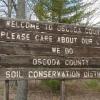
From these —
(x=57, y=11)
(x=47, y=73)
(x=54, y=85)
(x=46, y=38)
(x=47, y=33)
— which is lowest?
(x=54, y=85)

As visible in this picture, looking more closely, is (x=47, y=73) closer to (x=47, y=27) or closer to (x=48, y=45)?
(x=48, y=45)

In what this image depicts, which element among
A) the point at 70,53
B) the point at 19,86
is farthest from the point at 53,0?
the point at 70,53

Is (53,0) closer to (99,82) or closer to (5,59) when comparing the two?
(99,82)

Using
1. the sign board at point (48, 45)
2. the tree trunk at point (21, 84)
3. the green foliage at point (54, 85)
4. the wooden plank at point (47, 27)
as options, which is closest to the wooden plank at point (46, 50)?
the sign board at point (48, 45)

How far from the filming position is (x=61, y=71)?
25.5 ft

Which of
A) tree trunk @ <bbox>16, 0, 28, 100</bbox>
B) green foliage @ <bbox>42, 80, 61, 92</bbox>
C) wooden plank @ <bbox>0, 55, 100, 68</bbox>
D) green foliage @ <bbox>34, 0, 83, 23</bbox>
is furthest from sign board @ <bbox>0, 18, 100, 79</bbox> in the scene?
green foliage @ <bbox>42, 80, 61, 92</bbox>

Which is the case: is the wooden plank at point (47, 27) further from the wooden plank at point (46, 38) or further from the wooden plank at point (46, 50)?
the wooden plank at point (46, 50)

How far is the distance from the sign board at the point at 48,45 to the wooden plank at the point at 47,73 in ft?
0.10

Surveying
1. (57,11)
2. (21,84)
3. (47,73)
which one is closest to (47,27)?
(47,73)

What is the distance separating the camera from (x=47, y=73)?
24.9 feet

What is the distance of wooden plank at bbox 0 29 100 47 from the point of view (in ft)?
24.1

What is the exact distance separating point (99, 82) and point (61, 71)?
1822 cm

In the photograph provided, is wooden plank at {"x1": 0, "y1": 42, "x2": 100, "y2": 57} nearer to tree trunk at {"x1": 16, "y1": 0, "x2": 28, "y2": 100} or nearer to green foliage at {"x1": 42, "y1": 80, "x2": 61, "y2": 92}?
tree trunk at {"x1": 16, "y1": 0, "x2": 28, "y2": 100}

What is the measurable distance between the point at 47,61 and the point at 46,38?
475 mm
